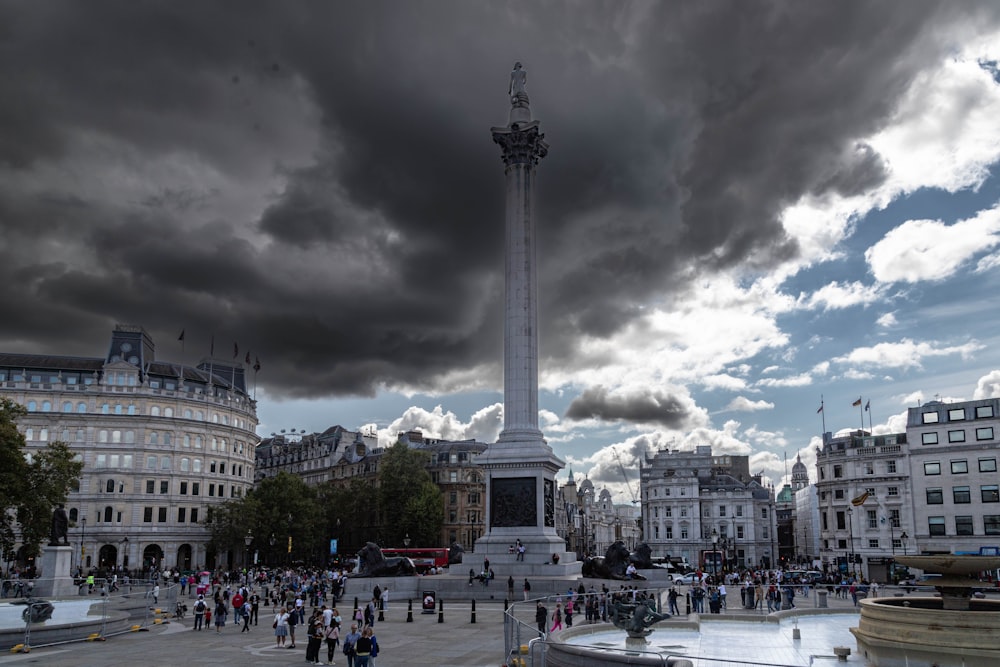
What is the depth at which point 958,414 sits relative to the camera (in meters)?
79.0

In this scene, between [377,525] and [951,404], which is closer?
[951,404]

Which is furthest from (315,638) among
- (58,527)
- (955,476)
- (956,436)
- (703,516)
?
(703,516)

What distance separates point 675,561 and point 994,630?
65.0 meters

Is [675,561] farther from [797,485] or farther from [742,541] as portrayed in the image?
[797,485]

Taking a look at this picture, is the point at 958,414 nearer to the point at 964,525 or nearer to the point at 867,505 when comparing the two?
the point at 964,525

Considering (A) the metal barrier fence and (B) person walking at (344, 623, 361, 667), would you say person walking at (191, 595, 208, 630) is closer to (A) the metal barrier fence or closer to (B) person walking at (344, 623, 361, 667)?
(A) the metal barrier fence

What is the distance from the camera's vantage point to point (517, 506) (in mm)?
53188

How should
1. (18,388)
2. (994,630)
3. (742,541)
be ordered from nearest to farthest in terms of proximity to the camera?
(994,630)
(18,388)
(742,541)

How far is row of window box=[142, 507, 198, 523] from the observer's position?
90.5 m

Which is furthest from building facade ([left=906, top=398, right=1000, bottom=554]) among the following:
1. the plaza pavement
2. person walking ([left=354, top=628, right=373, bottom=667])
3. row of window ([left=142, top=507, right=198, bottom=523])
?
row of window ([left=142, top=507, right=198, bottom=523])

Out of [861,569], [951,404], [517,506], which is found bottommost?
[861,569]

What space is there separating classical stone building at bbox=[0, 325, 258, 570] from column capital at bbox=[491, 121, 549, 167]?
178ft

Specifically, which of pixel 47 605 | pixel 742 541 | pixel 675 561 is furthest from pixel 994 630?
pixel 742 541

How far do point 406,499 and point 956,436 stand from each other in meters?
60.6
